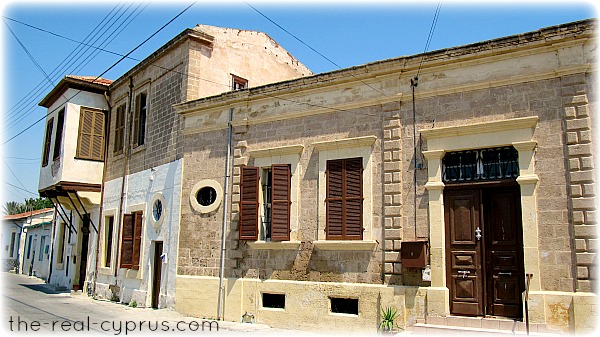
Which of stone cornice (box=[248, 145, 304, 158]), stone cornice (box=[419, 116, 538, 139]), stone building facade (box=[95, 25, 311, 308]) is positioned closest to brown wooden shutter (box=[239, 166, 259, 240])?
stone cornice (box=[248, 145, 304, 158])

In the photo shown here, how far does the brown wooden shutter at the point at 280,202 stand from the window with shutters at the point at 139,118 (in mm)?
6860

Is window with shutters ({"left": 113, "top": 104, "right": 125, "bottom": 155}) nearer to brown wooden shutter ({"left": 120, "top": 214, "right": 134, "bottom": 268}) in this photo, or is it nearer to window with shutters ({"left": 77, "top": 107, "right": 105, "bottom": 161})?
window with shutters ({"left": 77, "top": 107, "right": 105, "bottom": 161})

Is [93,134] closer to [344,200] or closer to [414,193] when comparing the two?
[344,200]

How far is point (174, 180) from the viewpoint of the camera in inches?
559

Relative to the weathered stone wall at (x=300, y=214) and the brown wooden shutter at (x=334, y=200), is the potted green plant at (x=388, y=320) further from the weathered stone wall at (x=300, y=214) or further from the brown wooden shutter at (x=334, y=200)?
the brown wooden shutter at (x=334, y=200)

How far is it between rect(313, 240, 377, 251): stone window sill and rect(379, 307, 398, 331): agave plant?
3.96ft

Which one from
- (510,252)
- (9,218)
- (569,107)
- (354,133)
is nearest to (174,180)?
(354,133)

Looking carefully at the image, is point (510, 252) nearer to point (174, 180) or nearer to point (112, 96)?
point (174, 180)

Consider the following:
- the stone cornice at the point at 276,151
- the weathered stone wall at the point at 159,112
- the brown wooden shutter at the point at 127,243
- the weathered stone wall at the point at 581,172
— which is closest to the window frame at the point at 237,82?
the weathered stone wall at the point at 159,112

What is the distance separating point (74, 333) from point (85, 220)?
10.1m

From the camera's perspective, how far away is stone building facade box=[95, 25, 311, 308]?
567 inches

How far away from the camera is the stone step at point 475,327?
812 centimetres

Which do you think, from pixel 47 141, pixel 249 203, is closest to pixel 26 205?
pixel 47 141

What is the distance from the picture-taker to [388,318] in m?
9.47
